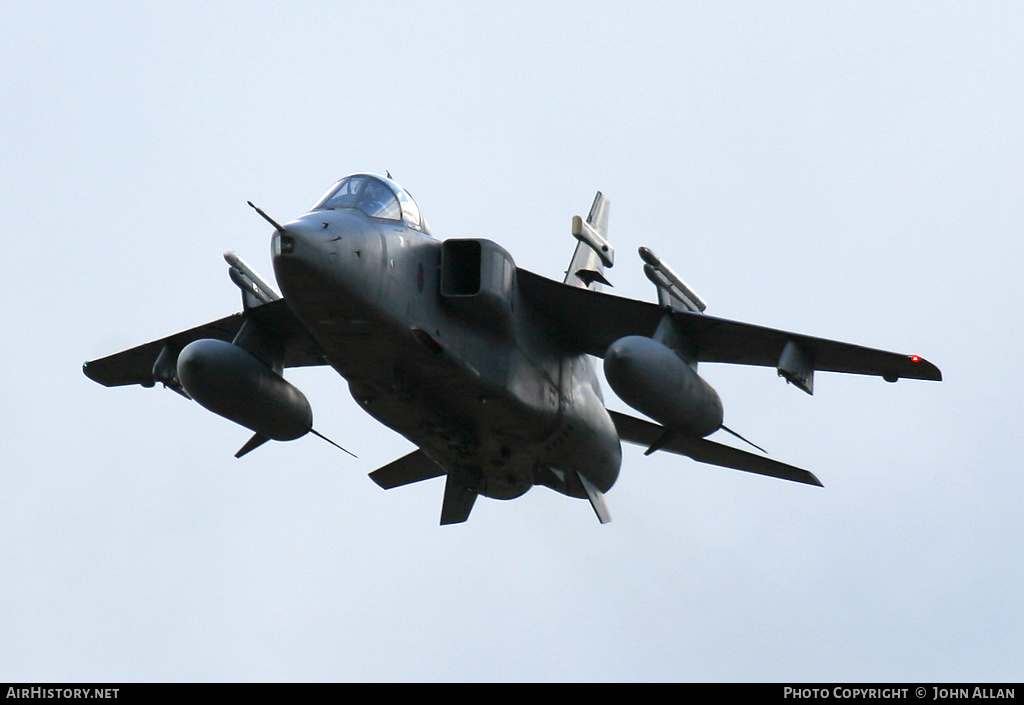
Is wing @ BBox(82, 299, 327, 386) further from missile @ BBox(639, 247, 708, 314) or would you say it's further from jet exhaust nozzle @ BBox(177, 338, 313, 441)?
missile @ BBox(639, 247, 708, 314)

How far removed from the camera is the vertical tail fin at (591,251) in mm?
20938

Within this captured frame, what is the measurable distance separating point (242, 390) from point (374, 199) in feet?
12.0

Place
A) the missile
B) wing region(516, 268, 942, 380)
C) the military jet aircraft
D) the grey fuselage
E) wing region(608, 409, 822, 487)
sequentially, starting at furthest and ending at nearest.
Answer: wing region(608, 409, 822, 487) < wing region(516, 268, 942, 380) < the missile < the military jet aircraft < the grey fuselage

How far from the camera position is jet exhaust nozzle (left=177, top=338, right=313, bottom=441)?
20766 mm

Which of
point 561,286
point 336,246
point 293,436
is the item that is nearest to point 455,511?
point 293,436

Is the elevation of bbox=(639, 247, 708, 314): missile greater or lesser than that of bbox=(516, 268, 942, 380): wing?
greater

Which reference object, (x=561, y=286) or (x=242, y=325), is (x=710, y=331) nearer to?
(x=561, y=286)

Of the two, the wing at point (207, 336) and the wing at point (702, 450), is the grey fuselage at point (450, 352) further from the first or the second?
the wing at point (207, 336)

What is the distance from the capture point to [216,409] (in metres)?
21.3

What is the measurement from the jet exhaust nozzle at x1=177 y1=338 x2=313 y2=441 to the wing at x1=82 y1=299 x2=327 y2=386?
0.87 m

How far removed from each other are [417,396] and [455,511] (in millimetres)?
4311

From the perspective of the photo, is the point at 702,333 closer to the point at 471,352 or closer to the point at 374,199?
the point at 471,352

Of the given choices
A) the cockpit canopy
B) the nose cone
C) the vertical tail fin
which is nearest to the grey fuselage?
the nose cone

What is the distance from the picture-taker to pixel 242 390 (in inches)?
832
